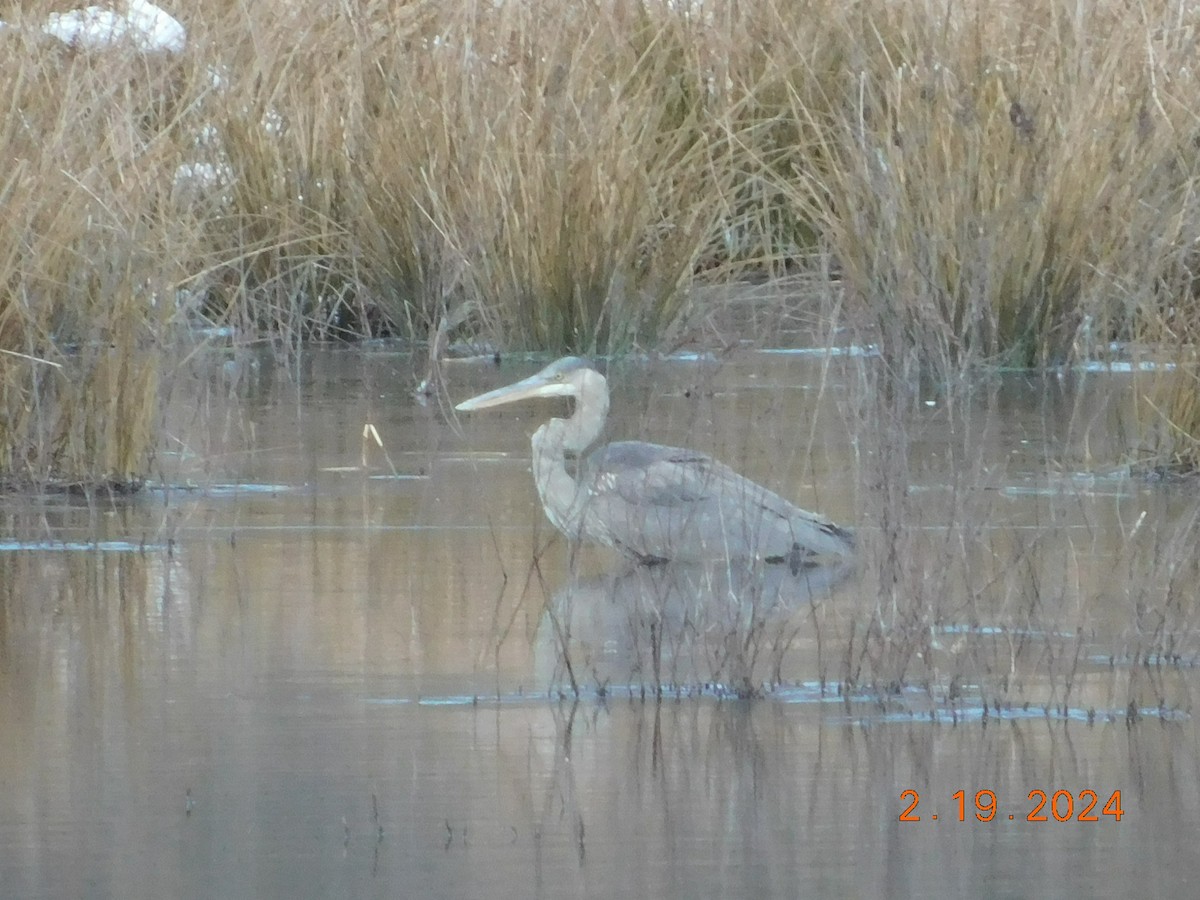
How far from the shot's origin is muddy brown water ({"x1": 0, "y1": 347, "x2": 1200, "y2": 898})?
372cm

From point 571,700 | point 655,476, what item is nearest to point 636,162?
point 655,476

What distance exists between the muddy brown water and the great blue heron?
0.10m

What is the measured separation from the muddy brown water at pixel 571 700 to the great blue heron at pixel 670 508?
0.33 feet

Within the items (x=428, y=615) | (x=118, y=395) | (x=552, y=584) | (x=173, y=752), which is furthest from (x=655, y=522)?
(x=173, y=752)

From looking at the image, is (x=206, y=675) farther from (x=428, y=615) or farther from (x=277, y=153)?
(x=277, y=153)

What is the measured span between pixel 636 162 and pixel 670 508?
3.99 meters

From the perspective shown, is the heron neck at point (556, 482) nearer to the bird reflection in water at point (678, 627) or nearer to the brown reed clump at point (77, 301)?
the bird reflection in water at point (678, 627)

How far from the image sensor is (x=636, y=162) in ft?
→ 33.0

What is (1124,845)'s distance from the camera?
150 inches

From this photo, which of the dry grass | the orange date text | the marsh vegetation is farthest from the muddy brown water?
the dry grass

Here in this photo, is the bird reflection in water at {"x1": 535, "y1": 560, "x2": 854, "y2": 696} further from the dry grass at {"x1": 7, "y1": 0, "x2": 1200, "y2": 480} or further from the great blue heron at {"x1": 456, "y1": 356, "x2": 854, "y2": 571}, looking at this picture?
the dry grass at {"x1": 7, "y1": 0, "x2": 1200, "y2": 480}

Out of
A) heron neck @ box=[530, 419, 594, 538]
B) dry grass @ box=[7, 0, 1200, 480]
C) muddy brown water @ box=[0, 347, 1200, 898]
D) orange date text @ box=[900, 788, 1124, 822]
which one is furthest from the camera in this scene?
dry grass @ box=[7, 0, 1200, 480]

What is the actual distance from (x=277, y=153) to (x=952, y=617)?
649 cm

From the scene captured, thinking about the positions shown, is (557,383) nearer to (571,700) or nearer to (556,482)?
(556,482)
